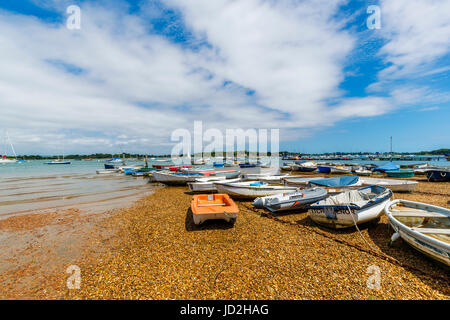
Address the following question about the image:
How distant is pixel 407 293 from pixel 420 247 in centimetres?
185

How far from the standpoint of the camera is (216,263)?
5.85 m

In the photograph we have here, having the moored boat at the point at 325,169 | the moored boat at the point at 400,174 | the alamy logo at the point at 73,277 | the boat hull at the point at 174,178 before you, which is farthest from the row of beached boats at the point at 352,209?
the moored boat at the point at 325,169

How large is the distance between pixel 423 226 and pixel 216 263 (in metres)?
7.98

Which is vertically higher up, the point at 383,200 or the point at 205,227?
the point at 383,200

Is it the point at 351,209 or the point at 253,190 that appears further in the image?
the point at 253,190

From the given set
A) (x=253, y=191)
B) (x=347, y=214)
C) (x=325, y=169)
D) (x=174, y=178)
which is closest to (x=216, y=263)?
(x=347, y=214)

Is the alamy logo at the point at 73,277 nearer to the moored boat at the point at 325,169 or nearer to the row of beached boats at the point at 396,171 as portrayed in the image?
the row of beached boats at the point at 396,171

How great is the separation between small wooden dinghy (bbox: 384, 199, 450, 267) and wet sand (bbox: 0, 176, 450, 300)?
1.86ft

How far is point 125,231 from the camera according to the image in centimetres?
894

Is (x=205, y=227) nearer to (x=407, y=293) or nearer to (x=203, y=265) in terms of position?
(x=203, y=265)

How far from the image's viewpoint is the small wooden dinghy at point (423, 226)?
4.97 metres

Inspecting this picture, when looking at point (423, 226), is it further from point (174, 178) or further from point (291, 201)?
point (174, 178)

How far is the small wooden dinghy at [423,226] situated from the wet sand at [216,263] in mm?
568
